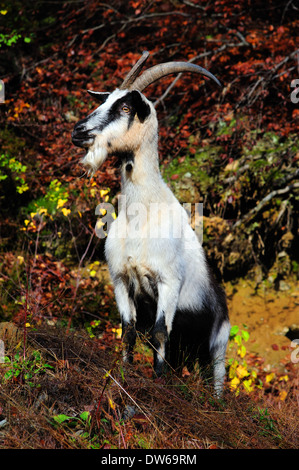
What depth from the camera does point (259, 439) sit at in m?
3.10

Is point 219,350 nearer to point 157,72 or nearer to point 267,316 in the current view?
point 267,316

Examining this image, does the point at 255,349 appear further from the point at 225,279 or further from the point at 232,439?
the point at 232,439

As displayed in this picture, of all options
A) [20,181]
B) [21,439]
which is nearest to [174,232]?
[21,439]

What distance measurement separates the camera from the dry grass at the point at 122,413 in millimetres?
2908

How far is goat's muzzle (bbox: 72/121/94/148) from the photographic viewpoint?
3768mm

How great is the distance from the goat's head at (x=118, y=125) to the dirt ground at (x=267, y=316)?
3256 millimetres

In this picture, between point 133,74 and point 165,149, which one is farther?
point 165,149

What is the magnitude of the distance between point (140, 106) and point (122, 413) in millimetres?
2159

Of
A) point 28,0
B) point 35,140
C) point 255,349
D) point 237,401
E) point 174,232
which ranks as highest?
point 28,0

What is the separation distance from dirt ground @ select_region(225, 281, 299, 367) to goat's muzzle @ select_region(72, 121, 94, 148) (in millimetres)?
3517

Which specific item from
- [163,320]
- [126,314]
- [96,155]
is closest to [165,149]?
[96,155]

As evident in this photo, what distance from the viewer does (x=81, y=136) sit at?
3781 mm

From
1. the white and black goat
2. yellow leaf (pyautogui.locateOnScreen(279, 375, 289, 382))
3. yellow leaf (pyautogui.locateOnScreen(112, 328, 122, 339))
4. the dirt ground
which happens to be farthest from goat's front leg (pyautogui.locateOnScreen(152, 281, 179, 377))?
the dirt ground

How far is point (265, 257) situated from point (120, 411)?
415cm
